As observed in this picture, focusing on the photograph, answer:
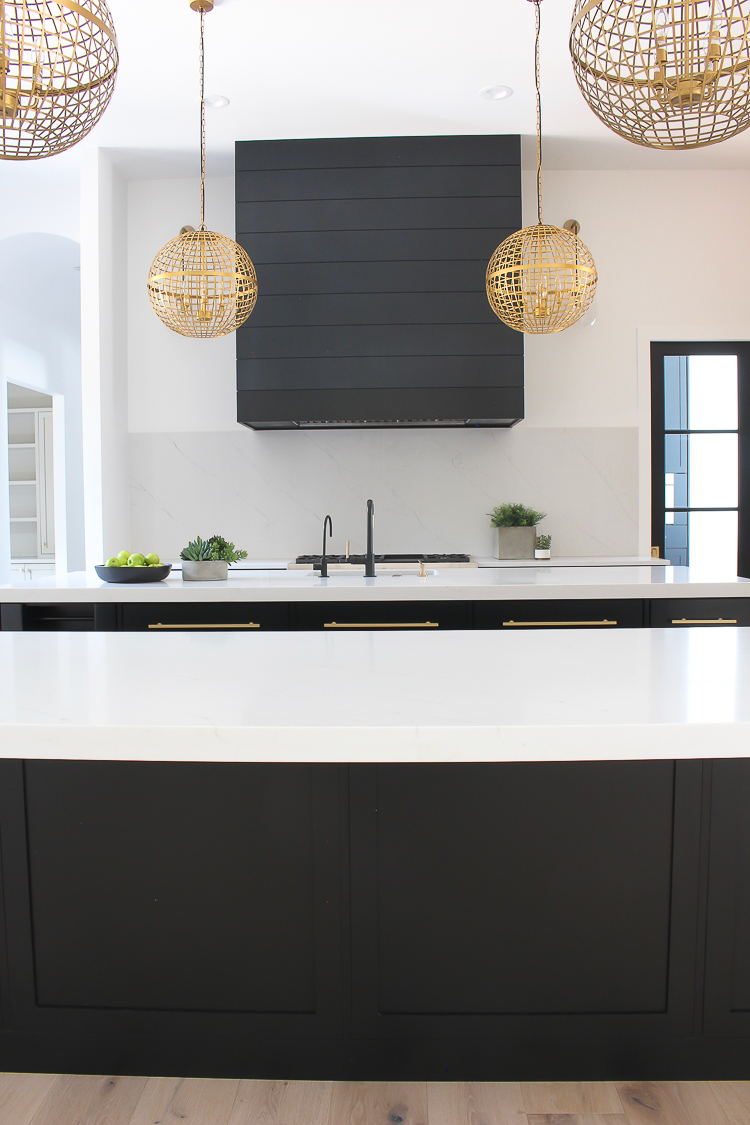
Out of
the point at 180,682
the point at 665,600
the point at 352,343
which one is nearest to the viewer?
the point at 180,682

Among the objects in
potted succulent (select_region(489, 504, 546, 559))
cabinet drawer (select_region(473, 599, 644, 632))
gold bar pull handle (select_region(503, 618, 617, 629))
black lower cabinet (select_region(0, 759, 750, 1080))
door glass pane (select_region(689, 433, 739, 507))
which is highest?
door glass pane (select_region(689, 433, 739, 507))

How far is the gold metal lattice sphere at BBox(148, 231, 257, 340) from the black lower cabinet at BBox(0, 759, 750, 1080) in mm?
1830

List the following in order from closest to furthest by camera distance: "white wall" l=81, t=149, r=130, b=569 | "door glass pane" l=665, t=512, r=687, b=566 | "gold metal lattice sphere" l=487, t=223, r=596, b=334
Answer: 1. "gold metal lattice sphere" l=487, t=223, r=596, b=334
2. "white wall" l=81, t=149, r=130, b=569
3. "door glass pane" l=665, t=512, r=687, b=566

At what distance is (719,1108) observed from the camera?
1.26m

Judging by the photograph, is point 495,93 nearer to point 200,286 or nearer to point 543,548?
point 200,286

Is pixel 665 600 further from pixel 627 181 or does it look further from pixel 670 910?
pixel 627 181

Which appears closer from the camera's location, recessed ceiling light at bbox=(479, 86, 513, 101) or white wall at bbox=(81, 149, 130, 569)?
recessed ceiling light at bbox=(479, 86, 513, 101)

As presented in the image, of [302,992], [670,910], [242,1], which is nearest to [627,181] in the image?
[242,1]

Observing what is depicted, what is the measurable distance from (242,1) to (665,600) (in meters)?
2.65

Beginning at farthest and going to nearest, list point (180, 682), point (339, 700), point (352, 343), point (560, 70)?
point (352, 343)
point (560, 70)
point (180, 682)
point (339, 700)

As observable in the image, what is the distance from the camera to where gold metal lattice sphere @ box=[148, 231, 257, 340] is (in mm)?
2549

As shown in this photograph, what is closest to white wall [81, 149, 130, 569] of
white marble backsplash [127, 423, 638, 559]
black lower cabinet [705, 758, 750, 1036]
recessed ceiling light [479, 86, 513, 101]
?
white marble backsplash [127, 423, 638, 559]

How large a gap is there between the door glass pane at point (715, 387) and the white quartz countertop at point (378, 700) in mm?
3157

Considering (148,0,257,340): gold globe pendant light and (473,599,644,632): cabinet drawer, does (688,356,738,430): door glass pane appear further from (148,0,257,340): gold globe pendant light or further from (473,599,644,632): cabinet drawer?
(148,0,257,340): gold globe pendant light
